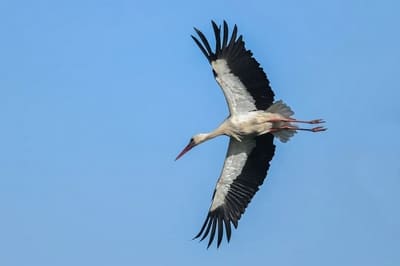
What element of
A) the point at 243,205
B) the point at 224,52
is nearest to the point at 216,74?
the point at 224,52

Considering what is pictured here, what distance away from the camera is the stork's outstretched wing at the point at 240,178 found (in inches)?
960

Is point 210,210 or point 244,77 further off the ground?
point 244,77

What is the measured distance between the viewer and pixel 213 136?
24.4m

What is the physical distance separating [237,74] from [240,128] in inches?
32.8

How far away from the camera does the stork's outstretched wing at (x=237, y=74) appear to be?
23.6 meters

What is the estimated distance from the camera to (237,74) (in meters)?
23.7

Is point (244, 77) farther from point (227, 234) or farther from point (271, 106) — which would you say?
point (227, 234)

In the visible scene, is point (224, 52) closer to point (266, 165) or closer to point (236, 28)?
point (236, 28)

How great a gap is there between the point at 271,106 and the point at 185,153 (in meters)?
1.84

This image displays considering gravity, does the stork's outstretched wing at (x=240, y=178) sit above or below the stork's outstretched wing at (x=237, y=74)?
below

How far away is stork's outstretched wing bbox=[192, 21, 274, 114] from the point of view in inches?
928

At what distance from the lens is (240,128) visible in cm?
2391

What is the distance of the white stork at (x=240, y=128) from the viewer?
2362cm

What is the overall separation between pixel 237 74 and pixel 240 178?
5.88 ft
